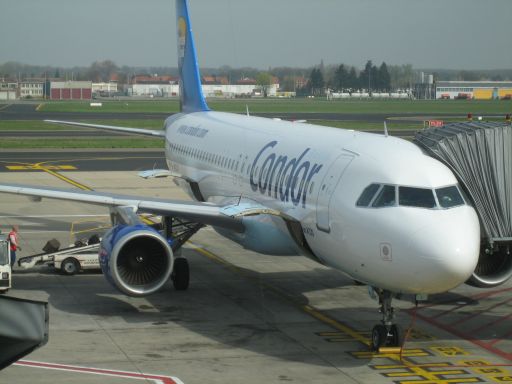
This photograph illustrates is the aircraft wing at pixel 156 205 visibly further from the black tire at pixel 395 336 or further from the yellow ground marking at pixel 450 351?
the yellow ground marking at pixel 450 351

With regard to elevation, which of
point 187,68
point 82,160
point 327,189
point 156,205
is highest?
point 187,68

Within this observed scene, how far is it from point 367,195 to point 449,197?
5.10 ft

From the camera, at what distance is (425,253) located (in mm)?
15891

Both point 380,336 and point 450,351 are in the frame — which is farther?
point 450,351

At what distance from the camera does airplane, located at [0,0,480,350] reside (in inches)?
640

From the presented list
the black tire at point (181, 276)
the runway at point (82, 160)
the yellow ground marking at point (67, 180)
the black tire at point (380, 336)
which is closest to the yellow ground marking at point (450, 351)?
the black tire at point (380, 336)

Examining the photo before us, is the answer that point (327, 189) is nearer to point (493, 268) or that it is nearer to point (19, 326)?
point (493, 268)

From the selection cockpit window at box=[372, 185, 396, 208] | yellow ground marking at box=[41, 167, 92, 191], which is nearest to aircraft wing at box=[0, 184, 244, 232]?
cockpit window at box=[372, 185, 396, 208]

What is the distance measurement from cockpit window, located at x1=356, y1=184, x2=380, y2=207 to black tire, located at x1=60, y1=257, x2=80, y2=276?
37.7 ft

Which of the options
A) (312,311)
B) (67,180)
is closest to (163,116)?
(67,180)

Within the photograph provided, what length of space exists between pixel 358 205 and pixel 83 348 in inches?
247

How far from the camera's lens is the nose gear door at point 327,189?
18484 millimetres

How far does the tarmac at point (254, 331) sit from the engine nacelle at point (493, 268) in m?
1.19

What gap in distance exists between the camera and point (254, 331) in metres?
19.8
